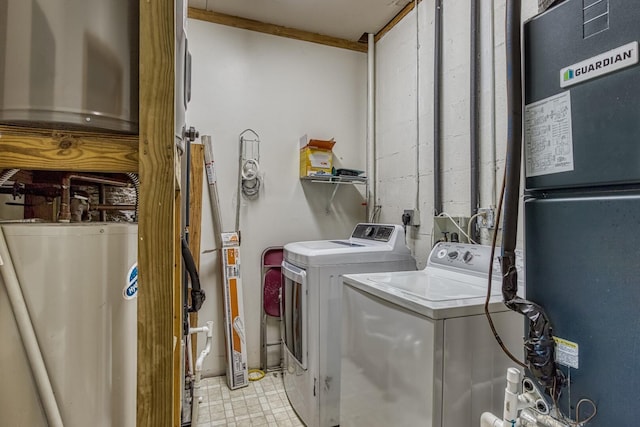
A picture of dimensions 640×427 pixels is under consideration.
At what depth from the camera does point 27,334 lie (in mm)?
738

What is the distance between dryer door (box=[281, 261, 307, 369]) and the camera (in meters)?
2.16

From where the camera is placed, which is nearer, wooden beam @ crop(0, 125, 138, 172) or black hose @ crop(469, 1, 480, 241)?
wooden beam @ crop(0, 125, 138, 172)

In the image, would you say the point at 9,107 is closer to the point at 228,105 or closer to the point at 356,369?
the point at 356,369

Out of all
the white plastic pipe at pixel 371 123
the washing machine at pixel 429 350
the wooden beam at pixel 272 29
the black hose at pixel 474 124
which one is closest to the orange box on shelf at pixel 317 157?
the white plastic pipe at pixel 371 123

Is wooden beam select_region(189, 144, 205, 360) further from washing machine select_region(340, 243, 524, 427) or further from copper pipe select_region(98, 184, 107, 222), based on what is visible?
washing machine select_region(340, 243, 524, 427)

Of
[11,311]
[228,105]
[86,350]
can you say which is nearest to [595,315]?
[86,350]

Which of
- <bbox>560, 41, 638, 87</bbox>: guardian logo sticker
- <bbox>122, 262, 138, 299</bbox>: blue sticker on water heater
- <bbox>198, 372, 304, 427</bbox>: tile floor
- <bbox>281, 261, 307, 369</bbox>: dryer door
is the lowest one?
<bbox>198, 372, 304, 427</bbox>: tile floor

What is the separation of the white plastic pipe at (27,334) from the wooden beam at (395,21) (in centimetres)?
292

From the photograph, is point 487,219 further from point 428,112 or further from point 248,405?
point 248,405

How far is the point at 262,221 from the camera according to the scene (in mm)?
2930

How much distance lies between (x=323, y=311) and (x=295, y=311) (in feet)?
1.04

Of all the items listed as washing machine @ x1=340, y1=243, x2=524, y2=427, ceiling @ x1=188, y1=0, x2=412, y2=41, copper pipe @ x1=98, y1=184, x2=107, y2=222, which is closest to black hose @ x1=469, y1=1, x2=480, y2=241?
washing machine @ x1=340, y1=243, x2=524, y2=427

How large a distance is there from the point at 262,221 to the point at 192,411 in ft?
4.95

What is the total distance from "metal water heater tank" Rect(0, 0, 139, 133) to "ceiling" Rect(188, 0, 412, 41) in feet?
7.38
